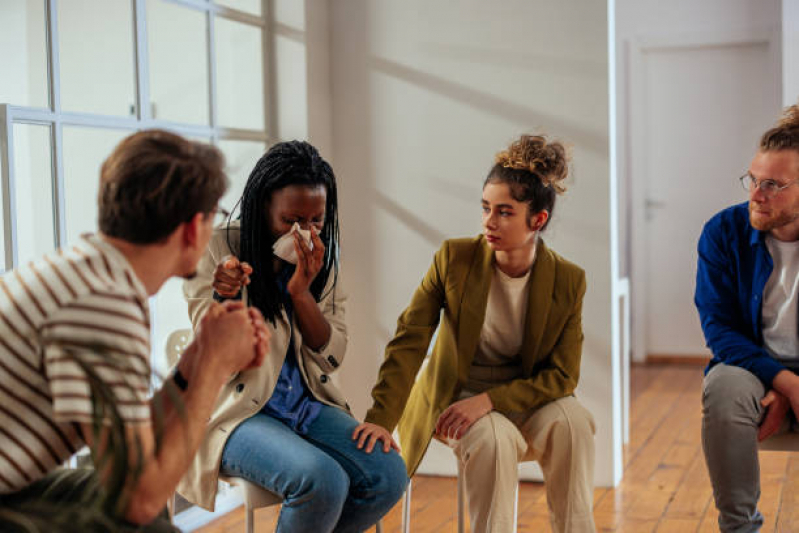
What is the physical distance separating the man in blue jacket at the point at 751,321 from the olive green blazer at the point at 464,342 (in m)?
0.36

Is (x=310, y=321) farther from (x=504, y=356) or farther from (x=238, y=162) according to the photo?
(x=238, y=162)

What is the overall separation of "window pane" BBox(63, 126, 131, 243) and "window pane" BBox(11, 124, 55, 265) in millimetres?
57

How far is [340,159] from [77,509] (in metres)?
2.42

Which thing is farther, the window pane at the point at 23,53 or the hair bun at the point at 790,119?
the hair bun at the point at 790,119

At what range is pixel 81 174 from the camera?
2.42 meters

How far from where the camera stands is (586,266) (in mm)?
3168

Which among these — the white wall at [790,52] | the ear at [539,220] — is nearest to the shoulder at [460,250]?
the ear at [539,220]

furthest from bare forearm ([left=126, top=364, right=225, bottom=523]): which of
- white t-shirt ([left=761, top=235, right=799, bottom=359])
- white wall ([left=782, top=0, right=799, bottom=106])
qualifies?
white wall ([left=782, top=0, right=799, bottom=106])

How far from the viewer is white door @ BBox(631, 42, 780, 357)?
5.74 meters

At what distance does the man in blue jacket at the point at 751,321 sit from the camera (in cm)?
216

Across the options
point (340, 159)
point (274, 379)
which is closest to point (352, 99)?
point (340, 159)

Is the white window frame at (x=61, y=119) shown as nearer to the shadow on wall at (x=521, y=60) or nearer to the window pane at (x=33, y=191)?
the window pane at (x=33, y=191)

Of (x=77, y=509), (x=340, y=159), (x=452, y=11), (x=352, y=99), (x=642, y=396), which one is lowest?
(x=642, y=396)

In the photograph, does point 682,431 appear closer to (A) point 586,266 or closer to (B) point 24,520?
(A) point 586,266
